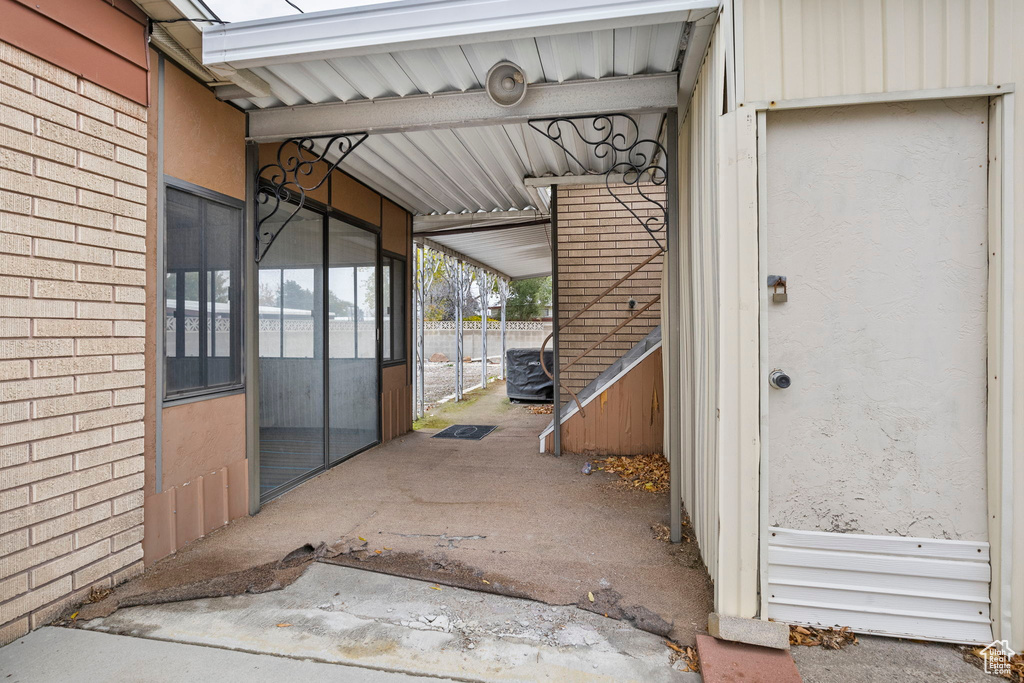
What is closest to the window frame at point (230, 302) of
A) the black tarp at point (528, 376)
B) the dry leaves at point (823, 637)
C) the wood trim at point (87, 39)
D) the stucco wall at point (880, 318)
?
the wood trim at point (87, 39)

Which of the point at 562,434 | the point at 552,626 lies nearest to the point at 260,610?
the point at 552,626

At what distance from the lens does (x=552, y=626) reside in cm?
216

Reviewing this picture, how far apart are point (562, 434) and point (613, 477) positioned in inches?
36.8

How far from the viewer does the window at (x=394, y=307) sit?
5.64 m

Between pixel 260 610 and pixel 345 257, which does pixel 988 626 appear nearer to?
pixel 260 610

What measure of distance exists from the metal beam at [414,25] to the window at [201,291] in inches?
32.1

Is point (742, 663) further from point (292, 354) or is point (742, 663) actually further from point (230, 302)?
point (292, 354)

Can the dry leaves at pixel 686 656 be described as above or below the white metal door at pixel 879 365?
below

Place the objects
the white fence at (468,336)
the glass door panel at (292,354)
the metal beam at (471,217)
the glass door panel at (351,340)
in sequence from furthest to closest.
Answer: the white fence at (468,336)
the metal beam at (471,217)
the glass door panel at (351,340)
the glass door panel at (292,354)

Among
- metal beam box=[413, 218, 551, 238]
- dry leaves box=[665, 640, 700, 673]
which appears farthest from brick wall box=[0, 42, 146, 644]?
metal beam box=[413, 218, 551, 238]

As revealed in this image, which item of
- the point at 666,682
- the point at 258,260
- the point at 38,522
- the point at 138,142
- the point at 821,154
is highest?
the point at 138,142

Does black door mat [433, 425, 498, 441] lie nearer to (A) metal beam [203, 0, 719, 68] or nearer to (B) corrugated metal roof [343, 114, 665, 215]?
(B) corrugated metal roof [343, 114, 665, 215]

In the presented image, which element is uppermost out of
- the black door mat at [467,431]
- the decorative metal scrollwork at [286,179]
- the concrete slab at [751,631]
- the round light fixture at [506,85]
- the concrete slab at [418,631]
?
the round light fixture at [506,85]

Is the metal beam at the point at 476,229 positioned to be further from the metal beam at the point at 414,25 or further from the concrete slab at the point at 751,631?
the concrete slab at the point at 751,631
